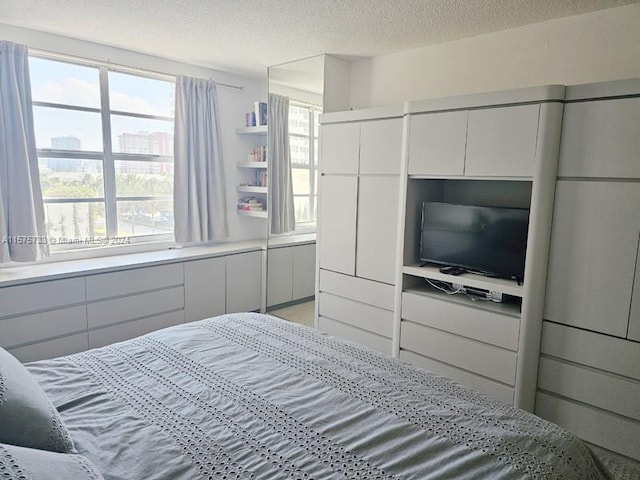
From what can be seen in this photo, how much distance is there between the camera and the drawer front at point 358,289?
129 inches

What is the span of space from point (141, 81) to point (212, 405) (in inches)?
134

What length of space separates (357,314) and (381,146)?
140 cm

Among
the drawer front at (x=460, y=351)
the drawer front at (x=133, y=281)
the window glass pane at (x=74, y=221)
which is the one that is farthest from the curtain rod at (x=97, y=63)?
the drawer front at (x=460, y=351)

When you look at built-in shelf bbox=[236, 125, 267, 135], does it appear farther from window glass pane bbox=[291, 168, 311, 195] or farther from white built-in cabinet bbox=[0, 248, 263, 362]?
white built-in cabinet bbox=[0, 248, 263, 362]

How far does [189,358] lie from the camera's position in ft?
6.20

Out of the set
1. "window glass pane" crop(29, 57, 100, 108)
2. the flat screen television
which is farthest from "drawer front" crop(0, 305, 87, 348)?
the flat screen television

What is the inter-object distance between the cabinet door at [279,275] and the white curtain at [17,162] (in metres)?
2.09

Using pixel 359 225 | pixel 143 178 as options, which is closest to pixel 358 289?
pixel 359 225

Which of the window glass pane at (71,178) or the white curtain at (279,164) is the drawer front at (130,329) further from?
the white curtain at (279,164)

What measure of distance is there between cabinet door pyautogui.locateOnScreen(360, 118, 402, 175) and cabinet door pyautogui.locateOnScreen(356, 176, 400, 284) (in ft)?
0.28

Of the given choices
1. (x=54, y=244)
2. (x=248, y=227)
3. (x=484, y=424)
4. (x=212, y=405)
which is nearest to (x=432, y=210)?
(x=484, y=424)

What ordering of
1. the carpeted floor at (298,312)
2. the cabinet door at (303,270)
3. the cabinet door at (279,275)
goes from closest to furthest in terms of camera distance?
1. the carpeted floor at (298,312)
2. the cabinet door at (279,275)
3. the cabinet door at (303,270)

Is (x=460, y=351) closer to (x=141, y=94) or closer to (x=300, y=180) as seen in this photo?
(x=300, y=180)

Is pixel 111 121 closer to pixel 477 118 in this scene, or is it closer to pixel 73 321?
pixel 73 321
